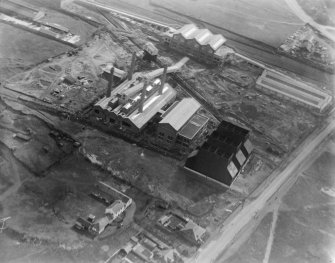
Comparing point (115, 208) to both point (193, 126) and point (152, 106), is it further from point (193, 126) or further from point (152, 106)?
point (152, 106)

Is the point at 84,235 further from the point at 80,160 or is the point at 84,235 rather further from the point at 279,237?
the point at 279,237

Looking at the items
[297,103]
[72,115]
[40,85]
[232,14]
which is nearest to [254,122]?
[297,103]

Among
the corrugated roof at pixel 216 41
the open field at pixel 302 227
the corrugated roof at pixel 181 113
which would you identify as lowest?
the open field at pixel 302 227

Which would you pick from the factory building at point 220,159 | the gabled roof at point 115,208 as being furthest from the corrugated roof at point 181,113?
the gabled roof at point 115,208

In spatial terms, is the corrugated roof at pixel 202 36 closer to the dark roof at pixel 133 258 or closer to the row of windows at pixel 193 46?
the row of windows at pixel 193 46

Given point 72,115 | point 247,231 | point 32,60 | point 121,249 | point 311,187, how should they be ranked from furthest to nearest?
point 32,60
point 72,115
point 311,187
point 247,231
point 121,249

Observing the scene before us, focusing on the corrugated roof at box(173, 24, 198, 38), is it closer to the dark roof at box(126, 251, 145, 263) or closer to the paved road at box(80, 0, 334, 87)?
the paved road at box(80, 0, 334, 87)
